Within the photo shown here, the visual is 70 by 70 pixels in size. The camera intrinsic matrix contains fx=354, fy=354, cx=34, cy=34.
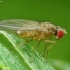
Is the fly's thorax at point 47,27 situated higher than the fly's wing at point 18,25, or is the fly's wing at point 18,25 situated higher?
the fly's wing at point 18,25

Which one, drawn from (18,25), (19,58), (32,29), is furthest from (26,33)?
(19,58)

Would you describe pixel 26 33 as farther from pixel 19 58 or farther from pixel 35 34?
pixel 19 58

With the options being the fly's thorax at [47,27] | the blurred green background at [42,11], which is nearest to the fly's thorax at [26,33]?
the fly's thorax at [47,27]

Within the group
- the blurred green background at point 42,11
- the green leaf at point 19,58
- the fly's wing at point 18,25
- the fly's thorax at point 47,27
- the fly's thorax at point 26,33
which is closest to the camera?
the green leaf at point 19,58

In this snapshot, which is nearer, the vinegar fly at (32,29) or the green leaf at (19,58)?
the green leaf at (19,58)

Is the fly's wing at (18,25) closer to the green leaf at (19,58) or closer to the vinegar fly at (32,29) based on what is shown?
the vinegar fly at (32,29)

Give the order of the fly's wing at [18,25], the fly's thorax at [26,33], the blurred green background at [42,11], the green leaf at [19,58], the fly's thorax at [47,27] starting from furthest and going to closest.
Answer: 1. the blurred green background at [42,11]
2. the fly's thorax at [47,27]
3. the fly's thorax at [26,33]
4. the fly's wing at [18,25]
5. the green leaf at [19,58]

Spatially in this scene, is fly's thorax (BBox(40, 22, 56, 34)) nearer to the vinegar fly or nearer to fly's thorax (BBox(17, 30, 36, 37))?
the vinegar fly
